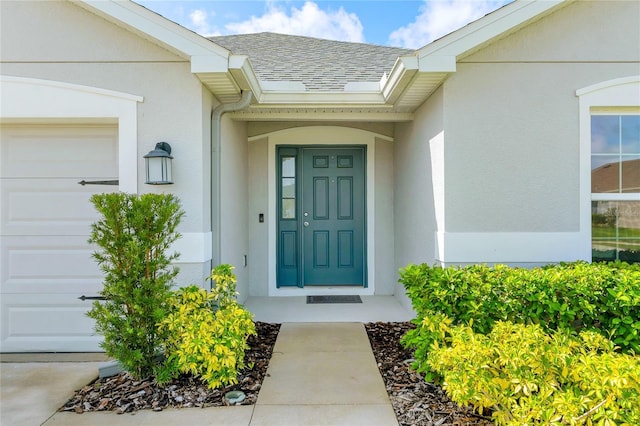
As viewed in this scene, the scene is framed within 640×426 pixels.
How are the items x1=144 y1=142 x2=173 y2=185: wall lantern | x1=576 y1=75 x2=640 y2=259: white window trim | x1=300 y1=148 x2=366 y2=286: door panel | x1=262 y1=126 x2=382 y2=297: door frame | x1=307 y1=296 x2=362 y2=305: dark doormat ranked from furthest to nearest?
x1=300 y1=148 x2=366 y2=286: door panel
x1=262 y1=126 x2=382 y2=297: door frame
x1=307 y1=296 x2=362 y2=305: dark doormat
x1=576 y1=75 x2=640 y2=259: white window trim
x1=144 y1=142 x2=173 y2=185: wall lantern

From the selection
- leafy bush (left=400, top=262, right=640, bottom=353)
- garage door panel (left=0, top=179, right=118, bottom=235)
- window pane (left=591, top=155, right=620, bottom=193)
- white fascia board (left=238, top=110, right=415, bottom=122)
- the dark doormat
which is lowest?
the dark doormat

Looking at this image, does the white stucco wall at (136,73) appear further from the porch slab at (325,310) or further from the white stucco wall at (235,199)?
the porch slab at (325,310)

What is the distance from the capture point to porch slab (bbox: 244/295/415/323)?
4.89 m

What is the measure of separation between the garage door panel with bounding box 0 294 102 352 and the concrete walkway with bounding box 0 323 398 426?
31 centimetres

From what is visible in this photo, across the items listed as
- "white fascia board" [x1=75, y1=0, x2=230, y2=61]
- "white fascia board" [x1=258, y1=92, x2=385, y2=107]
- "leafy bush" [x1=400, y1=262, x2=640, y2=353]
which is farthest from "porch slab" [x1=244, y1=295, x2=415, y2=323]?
"white fascia board" [x1=75, y1=0, x2=230, y2=61]

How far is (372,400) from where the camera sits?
9.57ft

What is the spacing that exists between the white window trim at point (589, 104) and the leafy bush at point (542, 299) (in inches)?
34.6

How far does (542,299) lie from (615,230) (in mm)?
1847

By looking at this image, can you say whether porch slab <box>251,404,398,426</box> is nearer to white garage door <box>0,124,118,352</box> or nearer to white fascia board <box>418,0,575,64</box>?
white garage door <box>0,124,118,352</box>

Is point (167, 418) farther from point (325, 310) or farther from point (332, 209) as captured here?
point (332, 209)

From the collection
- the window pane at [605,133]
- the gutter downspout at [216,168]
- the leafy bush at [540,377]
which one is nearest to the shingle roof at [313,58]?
the gutter downspout at [216,168]

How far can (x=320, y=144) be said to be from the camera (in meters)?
6.09

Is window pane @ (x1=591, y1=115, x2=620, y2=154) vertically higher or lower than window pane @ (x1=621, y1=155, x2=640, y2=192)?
higher

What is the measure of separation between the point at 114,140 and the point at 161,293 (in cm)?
182
